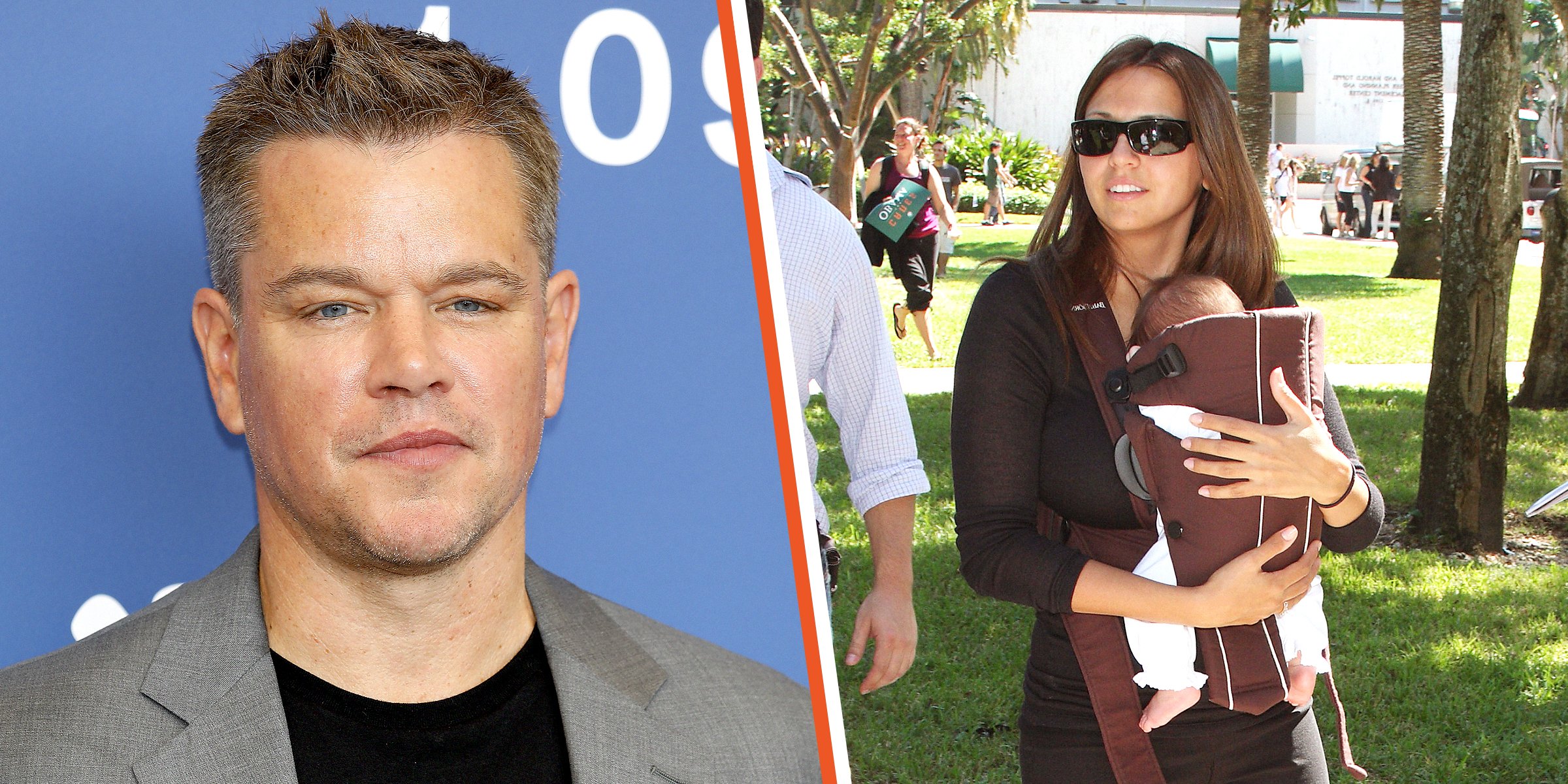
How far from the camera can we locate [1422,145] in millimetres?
19812

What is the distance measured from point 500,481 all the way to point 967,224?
2802cm

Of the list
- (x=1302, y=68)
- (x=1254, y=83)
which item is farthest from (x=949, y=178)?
(x=1302, y=68)

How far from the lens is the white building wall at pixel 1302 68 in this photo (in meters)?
44.1

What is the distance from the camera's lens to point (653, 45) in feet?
6.48

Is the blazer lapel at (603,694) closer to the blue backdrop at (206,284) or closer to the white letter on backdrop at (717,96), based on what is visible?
the blue backdrop at (206,284)

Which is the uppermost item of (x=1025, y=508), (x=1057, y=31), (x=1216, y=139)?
(x=1057, y=31)

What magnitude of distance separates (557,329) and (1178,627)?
1159mm

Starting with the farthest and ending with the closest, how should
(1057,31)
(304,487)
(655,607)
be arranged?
(1057,31)
(655,607)
(304,487)

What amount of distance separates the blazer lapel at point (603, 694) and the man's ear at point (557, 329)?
0.95 feet

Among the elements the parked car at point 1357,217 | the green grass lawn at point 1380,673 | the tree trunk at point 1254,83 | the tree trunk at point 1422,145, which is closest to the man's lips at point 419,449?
the green grass lawn at point 1380,673

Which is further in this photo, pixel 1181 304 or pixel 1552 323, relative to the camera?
pixel 1552 323

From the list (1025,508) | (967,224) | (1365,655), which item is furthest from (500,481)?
(967,224)

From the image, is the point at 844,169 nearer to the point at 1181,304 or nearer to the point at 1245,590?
the point at 1181,304

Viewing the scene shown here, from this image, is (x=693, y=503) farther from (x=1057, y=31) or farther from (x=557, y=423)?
(x=1057, y=31)
